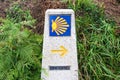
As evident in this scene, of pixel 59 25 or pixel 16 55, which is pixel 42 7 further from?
pixel 16 55

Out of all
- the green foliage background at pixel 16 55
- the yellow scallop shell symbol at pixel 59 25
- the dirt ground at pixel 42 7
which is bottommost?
the green foliage background at pixel 16 55

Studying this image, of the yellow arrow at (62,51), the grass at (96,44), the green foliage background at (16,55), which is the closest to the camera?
the green foliage background at (16,55)

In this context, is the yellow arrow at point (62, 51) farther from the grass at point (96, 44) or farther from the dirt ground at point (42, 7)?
the dirt ground at point (42, 7)

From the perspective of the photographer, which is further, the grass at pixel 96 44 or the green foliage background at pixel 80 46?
the grass at pixel 96 44

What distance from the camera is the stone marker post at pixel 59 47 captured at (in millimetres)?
3115

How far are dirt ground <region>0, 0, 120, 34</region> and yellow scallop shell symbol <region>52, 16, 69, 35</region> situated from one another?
715 millimetres

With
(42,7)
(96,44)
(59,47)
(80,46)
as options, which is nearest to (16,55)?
(59,47)

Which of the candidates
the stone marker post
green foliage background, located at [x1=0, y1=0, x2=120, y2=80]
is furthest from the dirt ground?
the stone marker post

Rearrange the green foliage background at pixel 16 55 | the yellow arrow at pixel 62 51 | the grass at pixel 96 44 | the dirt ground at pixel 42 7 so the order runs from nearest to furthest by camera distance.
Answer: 1. the green foliage background at pixel 16 55
2. the yellow arrow at pixel 62 51
3. the grass at pixel 96 44
4. the dirt ground at pixel 42 7

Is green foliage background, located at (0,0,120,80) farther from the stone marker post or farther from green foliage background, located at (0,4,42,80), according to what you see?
the stone marker post

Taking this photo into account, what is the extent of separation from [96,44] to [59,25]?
2.22 ft

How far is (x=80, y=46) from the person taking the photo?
11.6 feet

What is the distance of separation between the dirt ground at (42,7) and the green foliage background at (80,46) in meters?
0.11

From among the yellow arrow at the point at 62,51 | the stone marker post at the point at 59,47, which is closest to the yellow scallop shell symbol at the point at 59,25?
the stone marker post at the point at 59,47
